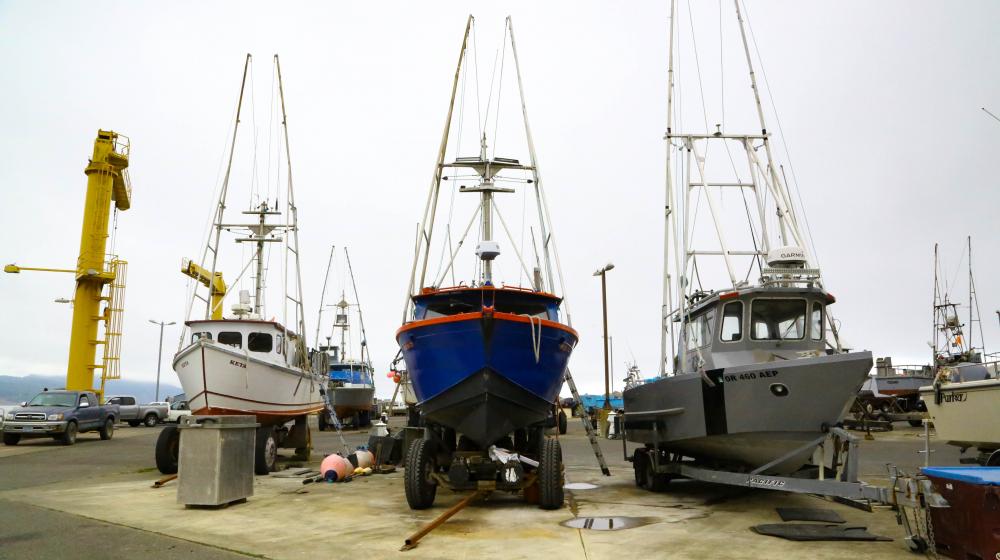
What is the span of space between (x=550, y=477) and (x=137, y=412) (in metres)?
34.3

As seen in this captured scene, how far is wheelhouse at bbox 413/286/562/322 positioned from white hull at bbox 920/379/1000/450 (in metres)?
7.71

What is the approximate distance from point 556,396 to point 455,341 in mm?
2512

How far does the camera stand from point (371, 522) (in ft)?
28.4

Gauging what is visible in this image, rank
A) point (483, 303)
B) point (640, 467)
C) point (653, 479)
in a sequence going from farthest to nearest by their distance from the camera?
point (640, 467), point (653, 479), point (483, 303)

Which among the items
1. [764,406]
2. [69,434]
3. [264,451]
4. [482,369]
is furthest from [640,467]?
[69,434]

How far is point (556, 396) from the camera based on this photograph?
10938 mm

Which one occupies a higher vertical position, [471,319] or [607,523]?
[471,319]

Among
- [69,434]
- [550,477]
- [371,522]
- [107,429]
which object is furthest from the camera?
[107,429]

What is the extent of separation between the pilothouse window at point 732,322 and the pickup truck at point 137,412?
35024 mm

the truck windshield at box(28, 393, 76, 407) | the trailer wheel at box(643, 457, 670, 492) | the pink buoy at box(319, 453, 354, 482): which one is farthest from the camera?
the truck windshield at box(28, 393, 76, 407)

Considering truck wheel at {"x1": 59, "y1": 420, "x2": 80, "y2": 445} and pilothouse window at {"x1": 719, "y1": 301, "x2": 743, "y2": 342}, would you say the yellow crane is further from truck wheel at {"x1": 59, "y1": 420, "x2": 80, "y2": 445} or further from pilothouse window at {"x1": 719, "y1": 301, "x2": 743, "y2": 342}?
pilothouse window at {"x1": 719, "y1": 301, "x2": 743, "y2": 342}

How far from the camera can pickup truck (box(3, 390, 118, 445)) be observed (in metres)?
21.2

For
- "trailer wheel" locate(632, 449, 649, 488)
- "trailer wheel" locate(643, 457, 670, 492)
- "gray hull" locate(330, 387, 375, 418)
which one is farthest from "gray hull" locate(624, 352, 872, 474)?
"gray hull" locate(330, 387, 375, 418)

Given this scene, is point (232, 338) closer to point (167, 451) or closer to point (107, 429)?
point (167, 451)
